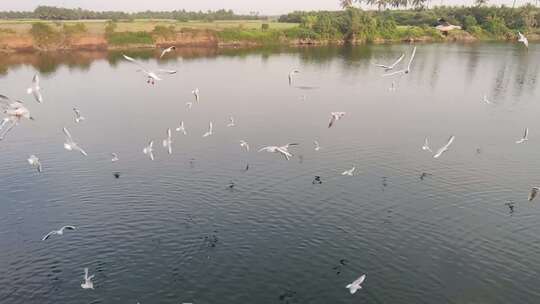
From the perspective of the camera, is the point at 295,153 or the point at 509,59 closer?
the point at 295,153

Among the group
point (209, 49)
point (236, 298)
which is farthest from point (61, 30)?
point (236, 298)

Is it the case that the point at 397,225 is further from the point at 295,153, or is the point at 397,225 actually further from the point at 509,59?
the point at 509,59

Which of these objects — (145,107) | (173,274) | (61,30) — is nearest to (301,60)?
(145,107)

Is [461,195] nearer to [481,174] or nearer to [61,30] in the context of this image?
[481,174]

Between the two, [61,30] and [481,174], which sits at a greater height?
[61,30]

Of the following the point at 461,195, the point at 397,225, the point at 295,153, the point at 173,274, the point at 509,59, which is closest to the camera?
the point at 173,274

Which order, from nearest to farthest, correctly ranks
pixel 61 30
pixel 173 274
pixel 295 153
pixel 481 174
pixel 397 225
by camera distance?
pixel 173 274 < pixel 397 225 < pixel 481 174 < pixel 295 153 < pixel 61 30
